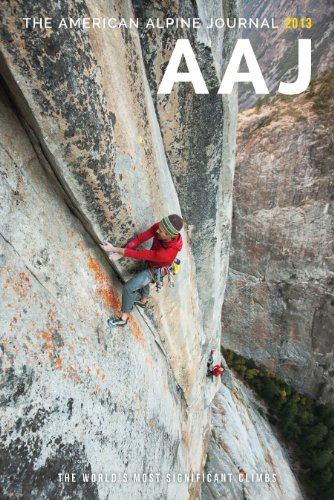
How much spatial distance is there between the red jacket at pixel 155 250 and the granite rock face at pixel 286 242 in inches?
671

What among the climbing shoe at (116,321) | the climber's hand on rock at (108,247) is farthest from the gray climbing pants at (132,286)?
the climber's hand on rock at (108,247)

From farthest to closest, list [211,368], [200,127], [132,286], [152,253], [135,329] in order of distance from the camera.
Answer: [211,368], [200,127], [135,329], [132,286], [152,253]

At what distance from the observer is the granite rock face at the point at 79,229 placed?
2.67 m

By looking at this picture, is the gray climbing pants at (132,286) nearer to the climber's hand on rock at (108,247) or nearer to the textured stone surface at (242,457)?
the climber's hand on rock at (108,247)

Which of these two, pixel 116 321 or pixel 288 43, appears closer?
pixel 116 321

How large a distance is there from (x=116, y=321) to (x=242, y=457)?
1125 cm

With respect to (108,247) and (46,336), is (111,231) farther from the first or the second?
(46,336)

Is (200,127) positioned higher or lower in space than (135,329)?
higher

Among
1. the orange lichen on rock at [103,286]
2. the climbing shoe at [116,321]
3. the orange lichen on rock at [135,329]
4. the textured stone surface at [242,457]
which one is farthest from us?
the textured stone surface at [242,457]

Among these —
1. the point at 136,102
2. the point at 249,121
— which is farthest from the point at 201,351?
the point at 249,121

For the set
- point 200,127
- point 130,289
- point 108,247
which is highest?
point 200,127

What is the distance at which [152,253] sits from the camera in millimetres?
3998

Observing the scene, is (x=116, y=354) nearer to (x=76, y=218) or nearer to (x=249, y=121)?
(x=76, y=218)

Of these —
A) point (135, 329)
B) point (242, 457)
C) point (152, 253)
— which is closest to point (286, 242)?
point (242, 457)
